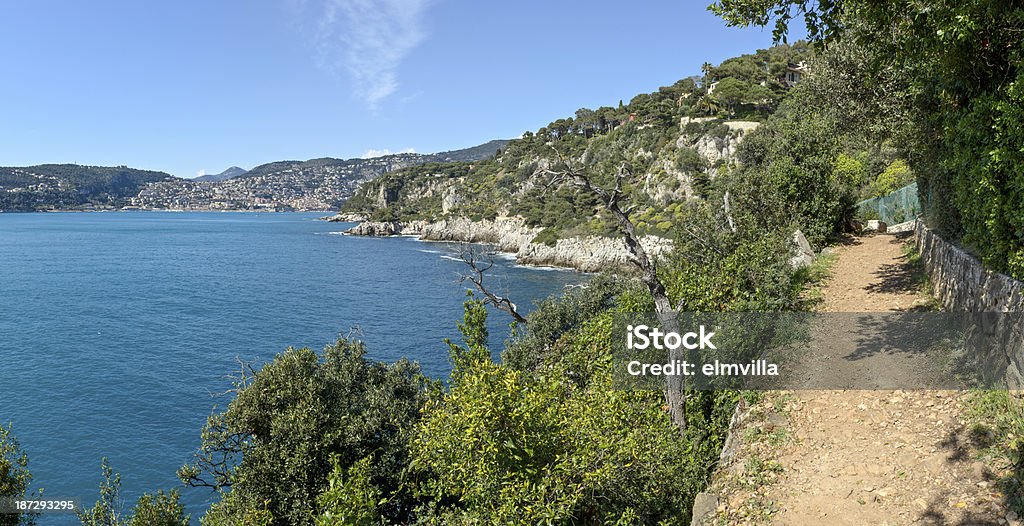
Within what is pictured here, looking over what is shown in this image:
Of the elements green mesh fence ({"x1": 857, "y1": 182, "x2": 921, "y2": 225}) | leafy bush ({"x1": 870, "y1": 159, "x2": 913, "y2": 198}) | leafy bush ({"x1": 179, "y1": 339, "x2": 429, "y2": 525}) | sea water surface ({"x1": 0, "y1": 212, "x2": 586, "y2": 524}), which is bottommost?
sea water surface ({"x1": 0, "y1": 212, "x2": 586, "y2": 524})

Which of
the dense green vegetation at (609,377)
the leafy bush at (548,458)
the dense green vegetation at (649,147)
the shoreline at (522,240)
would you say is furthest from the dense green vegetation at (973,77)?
the dense green vegetation at (649,147)

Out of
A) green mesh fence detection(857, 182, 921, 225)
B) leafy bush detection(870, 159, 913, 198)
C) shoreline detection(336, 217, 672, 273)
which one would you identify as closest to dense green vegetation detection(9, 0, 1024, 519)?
green mesh fence detection(857, 182, 921, 225)

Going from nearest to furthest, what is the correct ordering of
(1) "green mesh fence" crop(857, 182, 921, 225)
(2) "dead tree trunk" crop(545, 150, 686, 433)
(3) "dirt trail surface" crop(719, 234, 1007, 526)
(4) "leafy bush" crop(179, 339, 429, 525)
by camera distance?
(3) "dirt trail surface" crop(719, 234, 1007, 526)
(2) "dead tree trunk" crop(545, 150, 686, 433)
(4) "leafy bush" crop(179, 339, 429, 525)
(1) "green mesh fence" crop(857, 182, 921, 225)

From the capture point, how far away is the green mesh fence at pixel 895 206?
3088cm

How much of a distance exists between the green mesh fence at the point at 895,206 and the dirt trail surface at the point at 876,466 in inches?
979

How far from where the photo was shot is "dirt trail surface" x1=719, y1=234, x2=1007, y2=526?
7590 mm

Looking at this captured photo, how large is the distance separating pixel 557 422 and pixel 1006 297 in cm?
800

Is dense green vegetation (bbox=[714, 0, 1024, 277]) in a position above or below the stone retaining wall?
above

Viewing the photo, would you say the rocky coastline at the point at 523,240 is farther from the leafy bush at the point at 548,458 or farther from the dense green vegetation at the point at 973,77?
the leafy bush at the point at 548,458

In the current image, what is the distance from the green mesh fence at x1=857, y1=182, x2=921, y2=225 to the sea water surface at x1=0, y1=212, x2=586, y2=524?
87.2 feet

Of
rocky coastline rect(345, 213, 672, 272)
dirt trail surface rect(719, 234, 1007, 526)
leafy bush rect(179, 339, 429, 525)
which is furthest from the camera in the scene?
rocky coastline rect(345, 213, 672, 272)

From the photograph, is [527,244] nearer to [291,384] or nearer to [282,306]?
[282,306]

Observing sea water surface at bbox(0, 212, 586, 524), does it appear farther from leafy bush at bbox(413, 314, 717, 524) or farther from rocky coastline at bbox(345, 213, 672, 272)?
leafy bush at bbox(413, 314, 717, 524)

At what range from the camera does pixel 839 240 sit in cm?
2712
